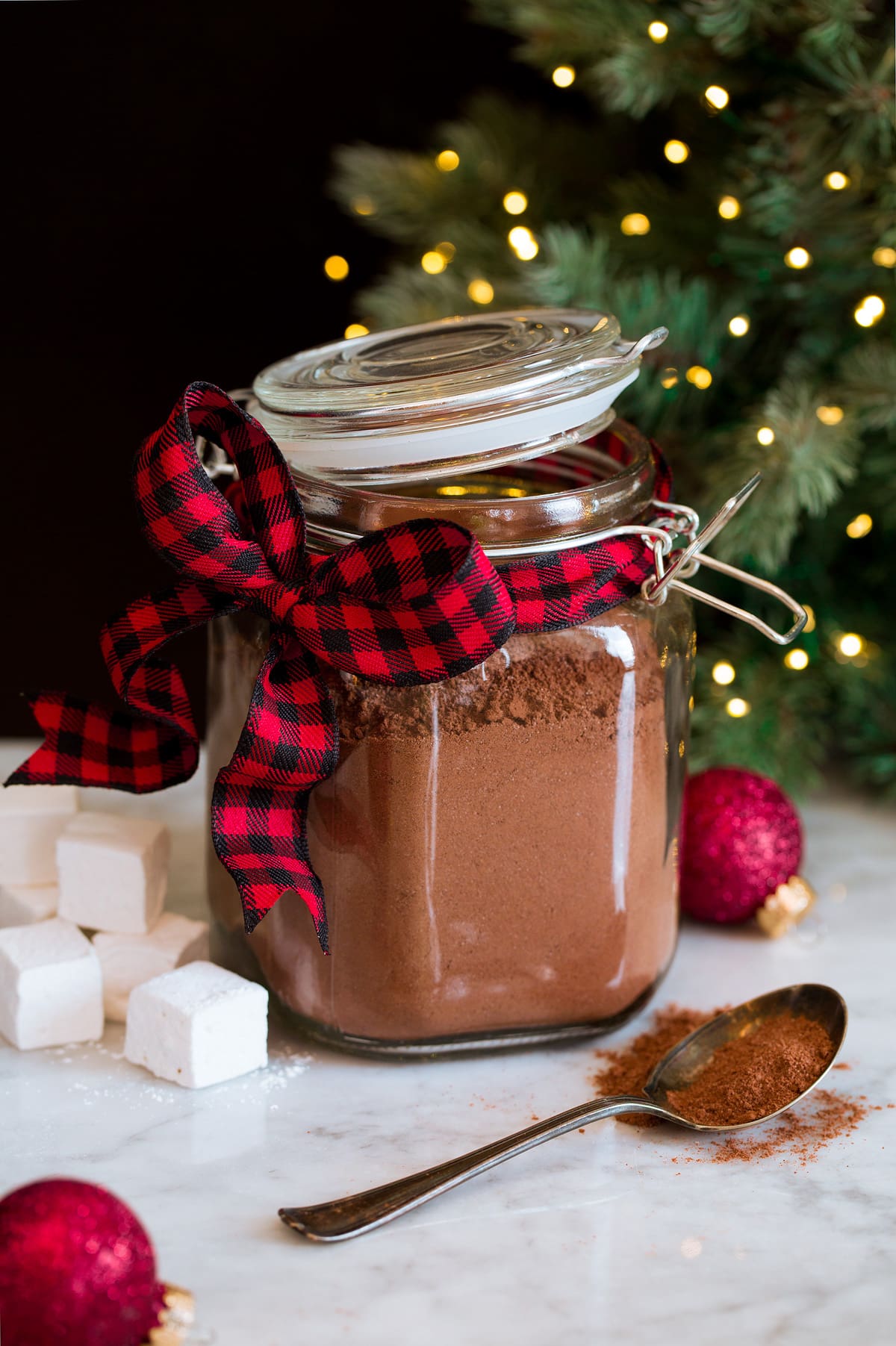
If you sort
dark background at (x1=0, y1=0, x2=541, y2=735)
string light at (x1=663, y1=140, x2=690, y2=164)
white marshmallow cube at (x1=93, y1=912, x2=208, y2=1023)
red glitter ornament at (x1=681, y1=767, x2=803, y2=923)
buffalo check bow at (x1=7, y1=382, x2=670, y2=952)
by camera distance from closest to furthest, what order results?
buffalo check bow at (x1=7, y1=382, x2=670, y2=952)
white marshmallow cube at (x1=93, y1=912, x2=208, y2=1023)
red glitter ornament at (x1=681, y1=767, x2=803, y2=923)
string light at (x1=663, y1=140, x2=690, y2=164)
dark background at (x1=0, y1=0, x2=541, y2=735)

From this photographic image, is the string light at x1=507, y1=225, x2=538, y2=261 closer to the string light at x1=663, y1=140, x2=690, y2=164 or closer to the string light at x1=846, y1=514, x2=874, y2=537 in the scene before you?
the string light at x1=663, y1=140, x2=690, y2=164

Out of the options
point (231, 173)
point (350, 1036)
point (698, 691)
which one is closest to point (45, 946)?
point (350, 1036)

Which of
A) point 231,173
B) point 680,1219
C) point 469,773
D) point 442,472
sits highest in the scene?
point 231,173

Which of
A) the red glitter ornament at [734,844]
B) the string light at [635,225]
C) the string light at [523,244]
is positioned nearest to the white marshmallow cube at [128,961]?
the red glitter ornament at [734,844]

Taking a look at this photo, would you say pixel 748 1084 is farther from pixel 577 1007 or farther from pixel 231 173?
pixel 231 173

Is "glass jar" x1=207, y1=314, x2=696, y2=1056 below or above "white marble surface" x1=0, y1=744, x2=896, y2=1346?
Result: above

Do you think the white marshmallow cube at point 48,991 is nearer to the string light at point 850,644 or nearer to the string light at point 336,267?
the string light at point 850,644

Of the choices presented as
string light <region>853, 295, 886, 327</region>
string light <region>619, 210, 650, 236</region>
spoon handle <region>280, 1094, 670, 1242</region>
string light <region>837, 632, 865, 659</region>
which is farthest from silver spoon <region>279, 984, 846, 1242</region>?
string light <region>619, 210, 650, 236</region>
